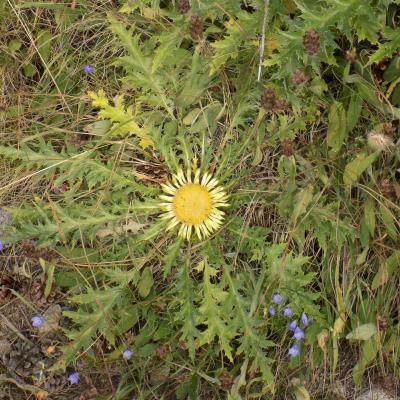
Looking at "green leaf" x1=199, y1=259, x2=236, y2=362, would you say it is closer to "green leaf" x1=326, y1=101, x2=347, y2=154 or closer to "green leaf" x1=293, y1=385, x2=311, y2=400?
"green leaf" x1=293, y1=385, x2=311, y2=400

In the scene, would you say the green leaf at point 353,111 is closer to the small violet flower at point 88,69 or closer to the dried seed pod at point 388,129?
the dried seed pod at point 388,129

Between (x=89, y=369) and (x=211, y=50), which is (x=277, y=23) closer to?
(x=211, y=50)

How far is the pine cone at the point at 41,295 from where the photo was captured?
301 centimetres

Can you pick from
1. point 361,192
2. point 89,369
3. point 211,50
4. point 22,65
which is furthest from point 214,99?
point 89,369

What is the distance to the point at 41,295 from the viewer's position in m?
3.02

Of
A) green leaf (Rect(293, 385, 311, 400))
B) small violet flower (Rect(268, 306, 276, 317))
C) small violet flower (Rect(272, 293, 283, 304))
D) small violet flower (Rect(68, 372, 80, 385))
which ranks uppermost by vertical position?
→ small violet flower (Rect(272, 293, 283, 304))

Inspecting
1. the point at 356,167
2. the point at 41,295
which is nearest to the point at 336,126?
the point at 356,167

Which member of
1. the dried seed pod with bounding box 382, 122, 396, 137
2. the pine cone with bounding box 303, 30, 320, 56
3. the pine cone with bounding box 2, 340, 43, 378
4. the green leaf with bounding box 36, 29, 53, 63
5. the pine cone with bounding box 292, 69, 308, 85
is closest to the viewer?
the pine cone with bounding box 303, 30, 320, 56

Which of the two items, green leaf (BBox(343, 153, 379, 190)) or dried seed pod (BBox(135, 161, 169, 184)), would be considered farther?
dried seed pod (BBox(135, 161, 169, 184))

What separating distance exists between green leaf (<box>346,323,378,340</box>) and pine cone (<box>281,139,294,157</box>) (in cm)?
88

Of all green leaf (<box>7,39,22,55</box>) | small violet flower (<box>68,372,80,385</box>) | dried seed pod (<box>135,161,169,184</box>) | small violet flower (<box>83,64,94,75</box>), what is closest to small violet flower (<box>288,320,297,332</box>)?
dried seed pod (<box>135,161,169,184</box>)

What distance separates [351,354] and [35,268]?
167cm

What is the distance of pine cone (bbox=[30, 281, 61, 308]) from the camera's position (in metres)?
3.01

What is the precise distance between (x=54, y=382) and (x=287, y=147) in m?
1.67
